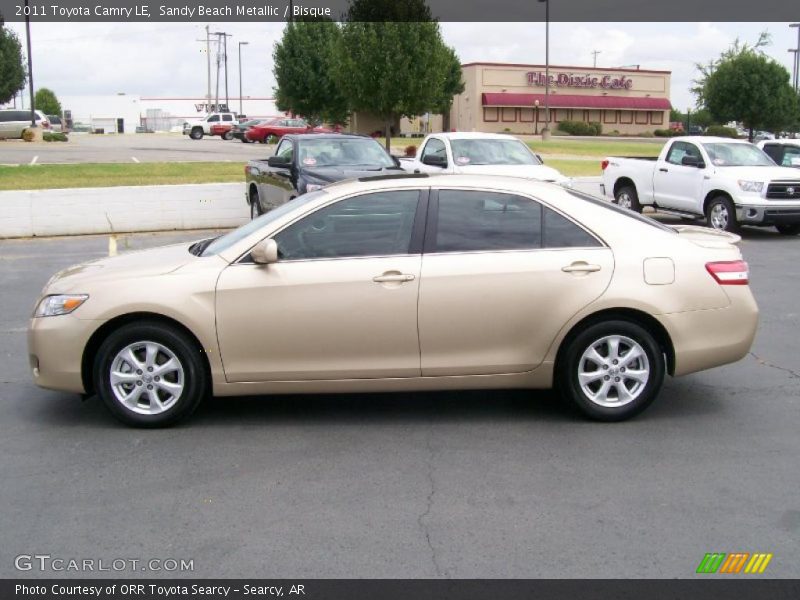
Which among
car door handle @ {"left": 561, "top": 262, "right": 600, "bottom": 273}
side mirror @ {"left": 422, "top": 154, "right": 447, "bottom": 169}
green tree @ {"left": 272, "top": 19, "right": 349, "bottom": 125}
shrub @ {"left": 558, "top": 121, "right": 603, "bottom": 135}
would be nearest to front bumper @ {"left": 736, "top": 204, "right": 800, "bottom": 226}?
side mirror @ {"left": 422, "top": 154, "right": 447, "bottom": 169}

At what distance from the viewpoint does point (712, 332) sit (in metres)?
5.93

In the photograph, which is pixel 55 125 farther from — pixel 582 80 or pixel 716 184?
pixel 716 184

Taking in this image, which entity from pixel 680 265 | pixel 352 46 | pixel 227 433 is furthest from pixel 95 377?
pixel 352 46

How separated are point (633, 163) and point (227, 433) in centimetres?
1420

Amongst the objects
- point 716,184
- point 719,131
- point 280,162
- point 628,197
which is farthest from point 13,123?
point 719,131

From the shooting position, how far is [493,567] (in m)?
3.95

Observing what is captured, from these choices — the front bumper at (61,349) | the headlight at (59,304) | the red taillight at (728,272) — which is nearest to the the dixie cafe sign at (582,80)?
the red taillight at (728,272)

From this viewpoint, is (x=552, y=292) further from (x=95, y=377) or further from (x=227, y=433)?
(x=95, y=377)

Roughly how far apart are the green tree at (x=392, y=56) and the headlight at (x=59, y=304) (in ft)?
66.6

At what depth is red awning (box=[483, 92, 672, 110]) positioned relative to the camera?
242 ft

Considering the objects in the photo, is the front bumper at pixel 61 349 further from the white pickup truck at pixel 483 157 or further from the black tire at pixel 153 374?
the white pickup truck at pixel 483 157

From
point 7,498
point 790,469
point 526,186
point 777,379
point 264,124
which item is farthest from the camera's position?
point 264,124

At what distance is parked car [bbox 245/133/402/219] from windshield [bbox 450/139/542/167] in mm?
1304

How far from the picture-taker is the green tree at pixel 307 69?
4022cm
